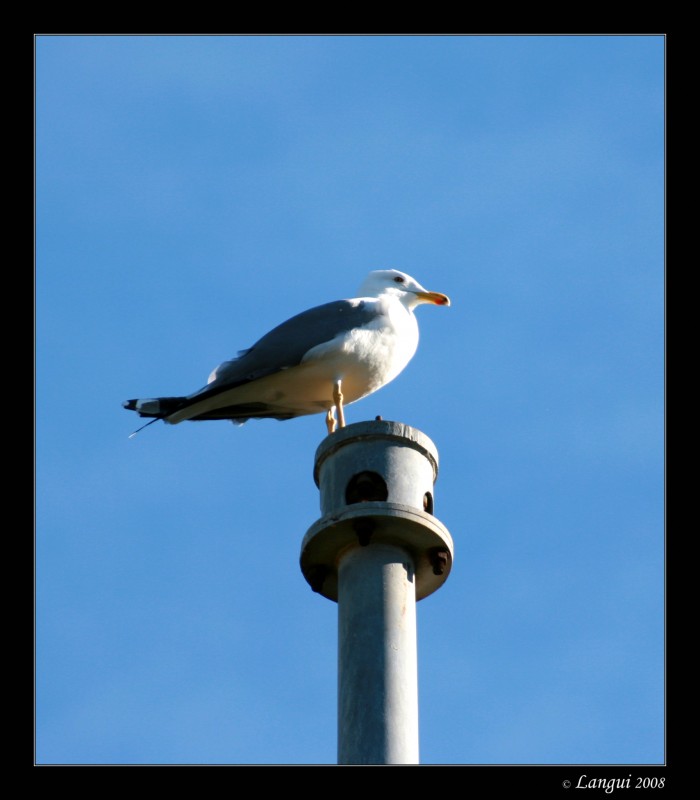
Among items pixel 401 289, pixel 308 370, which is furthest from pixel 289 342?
pixel 401 289

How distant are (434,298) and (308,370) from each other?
2268mm

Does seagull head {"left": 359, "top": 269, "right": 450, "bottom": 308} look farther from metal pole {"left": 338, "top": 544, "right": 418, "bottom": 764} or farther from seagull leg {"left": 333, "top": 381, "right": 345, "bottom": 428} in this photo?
metal pole {"left": 338, "top": 544, "right": 418, "bottom": 764}

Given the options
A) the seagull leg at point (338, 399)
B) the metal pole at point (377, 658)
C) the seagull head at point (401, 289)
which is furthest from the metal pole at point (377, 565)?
the seagull head at point (401, 289)

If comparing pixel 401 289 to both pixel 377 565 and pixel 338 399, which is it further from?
pixel 377 565

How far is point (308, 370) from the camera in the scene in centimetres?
1394

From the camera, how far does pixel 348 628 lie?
10.5m

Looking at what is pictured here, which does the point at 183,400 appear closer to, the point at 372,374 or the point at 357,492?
the point at 372,374

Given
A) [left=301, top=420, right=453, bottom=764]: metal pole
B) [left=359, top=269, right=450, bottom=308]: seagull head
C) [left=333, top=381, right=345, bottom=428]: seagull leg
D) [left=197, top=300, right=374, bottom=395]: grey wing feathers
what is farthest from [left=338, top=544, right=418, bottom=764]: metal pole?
[left=359, top=269, right=450, bottom=308]: seagull head

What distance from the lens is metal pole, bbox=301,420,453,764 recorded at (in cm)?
1002

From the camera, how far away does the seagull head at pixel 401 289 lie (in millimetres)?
15750

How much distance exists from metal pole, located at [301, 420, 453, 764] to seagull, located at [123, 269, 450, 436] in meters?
2.30
